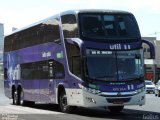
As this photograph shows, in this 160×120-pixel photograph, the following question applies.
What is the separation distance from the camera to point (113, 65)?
18.8 meters

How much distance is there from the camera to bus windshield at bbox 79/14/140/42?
1902cm

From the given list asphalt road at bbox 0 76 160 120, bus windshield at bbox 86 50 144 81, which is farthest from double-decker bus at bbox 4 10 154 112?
asphalt road at bbox 0 76 160 120

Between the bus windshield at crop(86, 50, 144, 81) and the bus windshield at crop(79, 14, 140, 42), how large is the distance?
2.10ft

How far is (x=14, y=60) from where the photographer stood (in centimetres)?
2902

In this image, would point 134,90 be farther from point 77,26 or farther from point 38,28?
point 38,28

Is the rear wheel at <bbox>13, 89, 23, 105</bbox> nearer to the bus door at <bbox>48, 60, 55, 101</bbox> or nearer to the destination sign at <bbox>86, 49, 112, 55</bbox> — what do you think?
the bus door at <bbox>48, 60, 55, 101</bbox>

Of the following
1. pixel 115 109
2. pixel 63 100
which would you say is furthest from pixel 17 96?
pixel 115 109

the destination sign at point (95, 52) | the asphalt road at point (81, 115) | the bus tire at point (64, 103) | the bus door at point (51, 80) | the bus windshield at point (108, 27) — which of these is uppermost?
the bus windshield at point (108, 27)

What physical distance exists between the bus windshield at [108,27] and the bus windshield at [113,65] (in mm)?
639

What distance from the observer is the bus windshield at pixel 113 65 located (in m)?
18.6

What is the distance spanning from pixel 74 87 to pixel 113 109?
286cm

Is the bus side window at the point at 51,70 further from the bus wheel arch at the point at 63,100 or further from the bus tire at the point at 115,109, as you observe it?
the bus tire at the point at 115,109

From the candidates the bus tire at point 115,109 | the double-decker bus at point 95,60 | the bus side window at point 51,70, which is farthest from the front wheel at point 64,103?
the bus tire at point 115,109

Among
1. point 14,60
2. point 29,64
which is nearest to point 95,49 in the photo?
point 29,64
